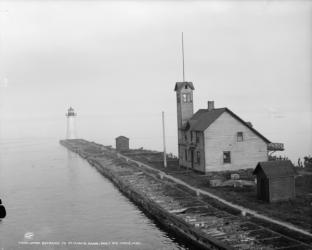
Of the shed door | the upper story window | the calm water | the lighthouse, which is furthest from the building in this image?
the lighthouse

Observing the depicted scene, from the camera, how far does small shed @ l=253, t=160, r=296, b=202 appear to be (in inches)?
1190

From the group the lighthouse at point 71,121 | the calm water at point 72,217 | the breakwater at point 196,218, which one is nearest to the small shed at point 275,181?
the breakwater at point 196,218

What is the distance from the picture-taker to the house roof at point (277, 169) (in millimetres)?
30516

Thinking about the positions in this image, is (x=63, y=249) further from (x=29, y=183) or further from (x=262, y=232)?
(x=29, y=183)

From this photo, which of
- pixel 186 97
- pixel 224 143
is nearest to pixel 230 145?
pixel 224 143

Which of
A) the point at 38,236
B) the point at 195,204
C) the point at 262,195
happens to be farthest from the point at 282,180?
the point at 38,236

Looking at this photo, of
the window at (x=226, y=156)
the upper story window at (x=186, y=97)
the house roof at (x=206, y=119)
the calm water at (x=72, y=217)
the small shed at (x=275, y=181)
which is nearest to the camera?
the calm water at (x=72, y=217)

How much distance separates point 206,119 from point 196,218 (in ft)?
65.9

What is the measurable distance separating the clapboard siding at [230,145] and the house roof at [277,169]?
13.1 meters

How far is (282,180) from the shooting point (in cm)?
3061

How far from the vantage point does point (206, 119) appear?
46.3 m

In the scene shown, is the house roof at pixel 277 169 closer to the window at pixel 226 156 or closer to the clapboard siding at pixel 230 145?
the clapboard siding at pixel 230 145

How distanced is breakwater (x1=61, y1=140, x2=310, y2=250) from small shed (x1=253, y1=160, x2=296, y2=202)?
368 centimetres

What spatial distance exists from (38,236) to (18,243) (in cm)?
178
